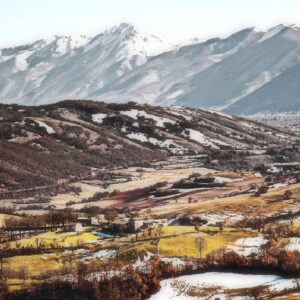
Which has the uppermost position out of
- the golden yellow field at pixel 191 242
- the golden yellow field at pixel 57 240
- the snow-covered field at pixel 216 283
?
the golden yellow field at pixel 57 240

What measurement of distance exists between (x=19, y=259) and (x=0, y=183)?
117 meters

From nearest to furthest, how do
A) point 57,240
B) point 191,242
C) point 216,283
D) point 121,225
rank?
1. point 216,283
2. point 191,242
3. point 57,240
4. point 121,225

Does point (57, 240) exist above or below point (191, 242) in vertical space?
above

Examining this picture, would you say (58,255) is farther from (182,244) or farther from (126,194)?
(126,194)

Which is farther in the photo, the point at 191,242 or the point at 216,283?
the point at 191,242

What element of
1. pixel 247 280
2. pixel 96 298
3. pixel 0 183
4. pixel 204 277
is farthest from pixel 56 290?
pixel 0 183

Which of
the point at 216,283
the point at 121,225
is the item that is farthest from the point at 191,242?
the point at 121,225

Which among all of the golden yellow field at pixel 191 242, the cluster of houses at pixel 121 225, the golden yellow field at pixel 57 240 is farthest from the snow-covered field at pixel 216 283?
the cluster of houses at pixel 121 225

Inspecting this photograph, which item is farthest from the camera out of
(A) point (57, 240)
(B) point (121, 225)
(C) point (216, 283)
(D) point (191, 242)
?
(B) point (121, 225)

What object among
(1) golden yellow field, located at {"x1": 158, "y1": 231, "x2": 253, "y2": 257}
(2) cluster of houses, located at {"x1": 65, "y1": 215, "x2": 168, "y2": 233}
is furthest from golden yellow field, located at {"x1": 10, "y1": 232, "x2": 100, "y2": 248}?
(1) golden yellow field, located at {"x1": 158, "y1": 231, "x2": 253, "y2": 257}

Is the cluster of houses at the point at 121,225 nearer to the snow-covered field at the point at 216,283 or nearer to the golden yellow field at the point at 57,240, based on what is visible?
the golden yellow field at the point at 57,240

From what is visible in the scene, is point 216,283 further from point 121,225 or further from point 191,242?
point 121,225

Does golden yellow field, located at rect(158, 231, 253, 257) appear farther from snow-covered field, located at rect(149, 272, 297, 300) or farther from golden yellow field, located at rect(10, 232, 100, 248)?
golden yellow field, located at rect(10, 232, 100, 248)

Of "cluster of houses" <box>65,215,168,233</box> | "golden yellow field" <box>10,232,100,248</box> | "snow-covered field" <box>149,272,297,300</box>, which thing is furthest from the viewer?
"cluster of houses" <box>65,215,168,233</box>
